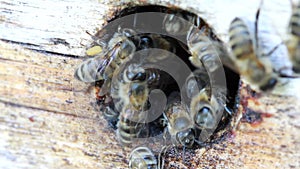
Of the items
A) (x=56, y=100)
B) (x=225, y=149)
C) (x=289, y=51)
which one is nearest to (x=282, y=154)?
(x=225, y=149)

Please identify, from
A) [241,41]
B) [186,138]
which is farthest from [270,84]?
[186,138]

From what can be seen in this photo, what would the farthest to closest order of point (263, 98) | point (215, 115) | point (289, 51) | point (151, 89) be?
1. point (151, 89)
2. point (215, 115)
3. point (263, 98)
4. point (289, 51)

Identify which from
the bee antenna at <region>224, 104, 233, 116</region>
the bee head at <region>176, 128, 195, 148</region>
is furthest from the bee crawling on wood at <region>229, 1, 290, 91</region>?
the bee head at <region>176, 128, 195, 148</region>

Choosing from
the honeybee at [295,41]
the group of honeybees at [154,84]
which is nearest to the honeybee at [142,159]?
the group of honeybees at [154,84]

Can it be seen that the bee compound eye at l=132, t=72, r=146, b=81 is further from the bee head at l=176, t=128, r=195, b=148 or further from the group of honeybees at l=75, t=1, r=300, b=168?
the bee head at l=176, t=128, r=195, b=148

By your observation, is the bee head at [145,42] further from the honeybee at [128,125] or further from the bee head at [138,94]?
the honeybee at [128,125]

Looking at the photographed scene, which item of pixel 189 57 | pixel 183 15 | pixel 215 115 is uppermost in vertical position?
pixel 183 15

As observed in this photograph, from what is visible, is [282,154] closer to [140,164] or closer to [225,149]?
[225,149]

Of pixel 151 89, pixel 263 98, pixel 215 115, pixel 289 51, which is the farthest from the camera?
pixel 151 89
